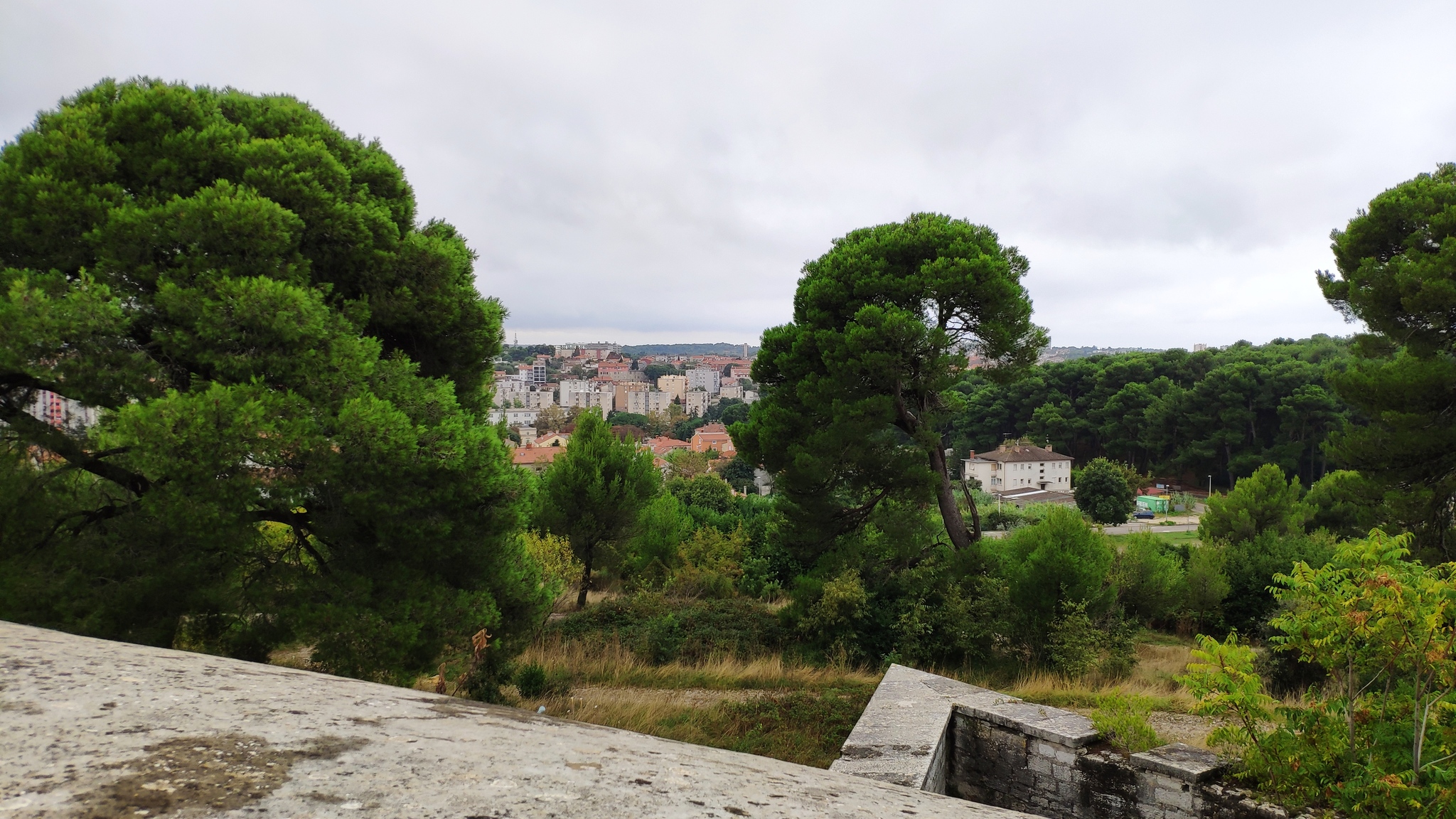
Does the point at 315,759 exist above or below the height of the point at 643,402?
below

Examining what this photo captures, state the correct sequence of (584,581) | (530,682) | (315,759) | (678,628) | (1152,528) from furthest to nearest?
(1152,528) → (584,581) → (678,628) → (530,682) → (315,759)

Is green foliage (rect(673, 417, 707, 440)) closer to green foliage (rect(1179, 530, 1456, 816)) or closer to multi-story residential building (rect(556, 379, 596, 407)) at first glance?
multi-story residential building (rect(556, 379, 596, 407))

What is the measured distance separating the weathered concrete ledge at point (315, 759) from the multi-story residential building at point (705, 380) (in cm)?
16796

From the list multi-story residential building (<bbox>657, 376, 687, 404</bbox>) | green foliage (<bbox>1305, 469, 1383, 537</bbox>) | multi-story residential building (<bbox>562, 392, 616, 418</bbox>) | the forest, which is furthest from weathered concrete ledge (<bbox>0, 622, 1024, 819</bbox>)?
multi-story residential building (<bbox>657, 376, 687, 404</bbox>)

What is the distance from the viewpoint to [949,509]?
11461 millimetres

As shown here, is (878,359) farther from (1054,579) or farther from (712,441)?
(712,441)

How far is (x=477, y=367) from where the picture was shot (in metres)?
6.91

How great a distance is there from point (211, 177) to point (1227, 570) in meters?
16.8

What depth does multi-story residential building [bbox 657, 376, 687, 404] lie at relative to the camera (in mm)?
149875

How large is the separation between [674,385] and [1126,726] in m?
150

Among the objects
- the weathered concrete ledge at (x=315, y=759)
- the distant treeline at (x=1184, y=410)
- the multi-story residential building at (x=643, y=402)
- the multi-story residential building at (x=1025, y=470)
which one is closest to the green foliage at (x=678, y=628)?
the weathered concrete ledge at (x=315, y=759)

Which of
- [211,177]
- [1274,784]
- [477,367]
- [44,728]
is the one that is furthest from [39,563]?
[1274,784]

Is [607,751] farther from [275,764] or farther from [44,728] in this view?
[44,728]

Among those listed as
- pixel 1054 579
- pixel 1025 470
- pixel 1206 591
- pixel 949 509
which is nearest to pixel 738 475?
pixel 1025 470
